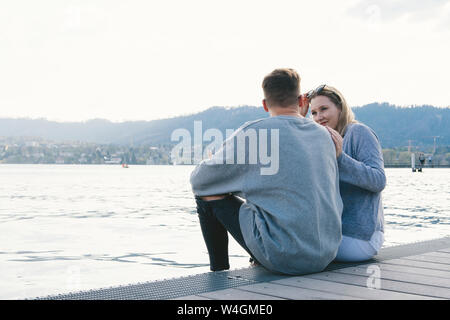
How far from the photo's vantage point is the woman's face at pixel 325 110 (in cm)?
340

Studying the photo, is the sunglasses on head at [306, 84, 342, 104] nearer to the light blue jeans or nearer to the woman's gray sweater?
the woman's gray sweater

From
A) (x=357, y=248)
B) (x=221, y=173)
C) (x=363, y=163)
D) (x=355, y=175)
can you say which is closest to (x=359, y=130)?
(x=363, y=163)

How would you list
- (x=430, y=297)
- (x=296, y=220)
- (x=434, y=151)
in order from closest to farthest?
(x=430, y=297) < (x=296, y=220) < (x=434, y=151)

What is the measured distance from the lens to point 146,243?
9.19 meters

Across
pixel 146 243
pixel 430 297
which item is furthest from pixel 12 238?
pixel 430 297

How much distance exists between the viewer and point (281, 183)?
268cm

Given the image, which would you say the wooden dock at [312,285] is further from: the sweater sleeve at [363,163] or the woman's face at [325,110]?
the woman's face at [325,110]

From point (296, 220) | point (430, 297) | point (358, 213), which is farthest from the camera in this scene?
point (358, 213)

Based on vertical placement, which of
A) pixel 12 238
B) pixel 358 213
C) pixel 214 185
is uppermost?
pixel 214 185

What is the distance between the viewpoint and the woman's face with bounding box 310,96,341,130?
3402mm

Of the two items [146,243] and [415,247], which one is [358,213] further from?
[146,243]

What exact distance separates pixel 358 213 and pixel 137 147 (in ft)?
438

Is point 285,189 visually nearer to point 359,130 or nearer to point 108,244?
point 359,130
